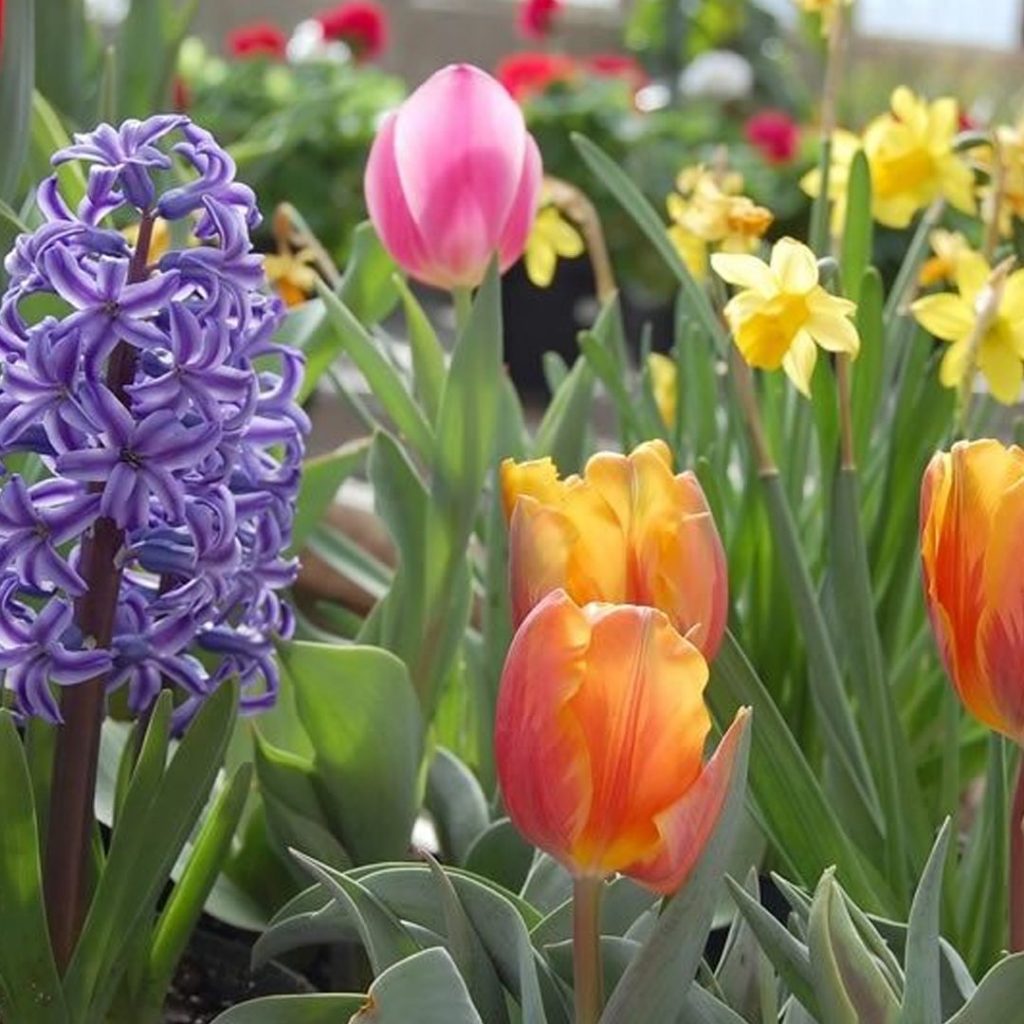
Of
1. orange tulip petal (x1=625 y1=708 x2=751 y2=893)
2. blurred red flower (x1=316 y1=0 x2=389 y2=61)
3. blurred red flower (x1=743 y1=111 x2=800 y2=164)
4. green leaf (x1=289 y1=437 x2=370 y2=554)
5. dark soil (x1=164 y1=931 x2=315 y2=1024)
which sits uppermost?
orange tulip petal (x1=625 y1=708 x2=751 y2=893)

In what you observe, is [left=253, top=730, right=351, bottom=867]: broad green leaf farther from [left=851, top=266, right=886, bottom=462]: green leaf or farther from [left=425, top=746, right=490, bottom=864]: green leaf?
[left=851, top=266, right=886, bottom=462]: green leaf

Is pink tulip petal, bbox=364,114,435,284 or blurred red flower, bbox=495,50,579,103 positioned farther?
blurred red flower, bbox=495,50,579,103

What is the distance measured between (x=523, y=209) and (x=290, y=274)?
26 cm

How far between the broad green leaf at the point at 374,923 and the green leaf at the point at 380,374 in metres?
0.26

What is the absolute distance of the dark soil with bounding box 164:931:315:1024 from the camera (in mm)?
799

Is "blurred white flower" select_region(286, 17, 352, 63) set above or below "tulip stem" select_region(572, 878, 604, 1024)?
below

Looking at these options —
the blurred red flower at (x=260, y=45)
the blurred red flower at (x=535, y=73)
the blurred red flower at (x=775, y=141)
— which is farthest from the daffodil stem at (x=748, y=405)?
the blurred red flower at (x=260, y=45)

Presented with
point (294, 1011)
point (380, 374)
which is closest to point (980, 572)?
point (294, 1011)

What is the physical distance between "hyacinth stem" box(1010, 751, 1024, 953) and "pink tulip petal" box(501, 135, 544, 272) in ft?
1.00

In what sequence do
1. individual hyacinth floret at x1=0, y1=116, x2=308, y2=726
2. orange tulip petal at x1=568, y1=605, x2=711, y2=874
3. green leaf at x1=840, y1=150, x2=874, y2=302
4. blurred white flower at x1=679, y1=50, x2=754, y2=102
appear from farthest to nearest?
blurred white flower at x1=679, y1=50, x2=754, y2=102 → green leaf at x1=840, y1=150, x2=874, y2=302 → individual hyacinth floret at x1=0, y1=116, x2=308, y2=726 → orange tulip petal at x1=568, y1=605, x2=711, y2=874

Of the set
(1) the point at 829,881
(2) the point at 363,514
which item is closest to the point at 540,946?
(1) the point at 829,881

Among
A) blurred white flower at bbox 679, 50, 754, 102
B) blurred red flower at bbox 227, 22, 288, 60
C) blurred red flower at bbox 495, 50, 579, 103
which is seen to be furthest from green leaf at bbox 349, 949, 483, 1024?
blurred white flower at bbox 679, 50, 754, 102

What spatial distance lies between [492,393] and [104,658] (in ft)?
0.69

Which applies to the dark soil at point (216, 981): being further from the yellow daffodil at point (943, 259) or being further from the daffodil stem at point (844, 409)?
the yellow daffodil at point (943, 259)
